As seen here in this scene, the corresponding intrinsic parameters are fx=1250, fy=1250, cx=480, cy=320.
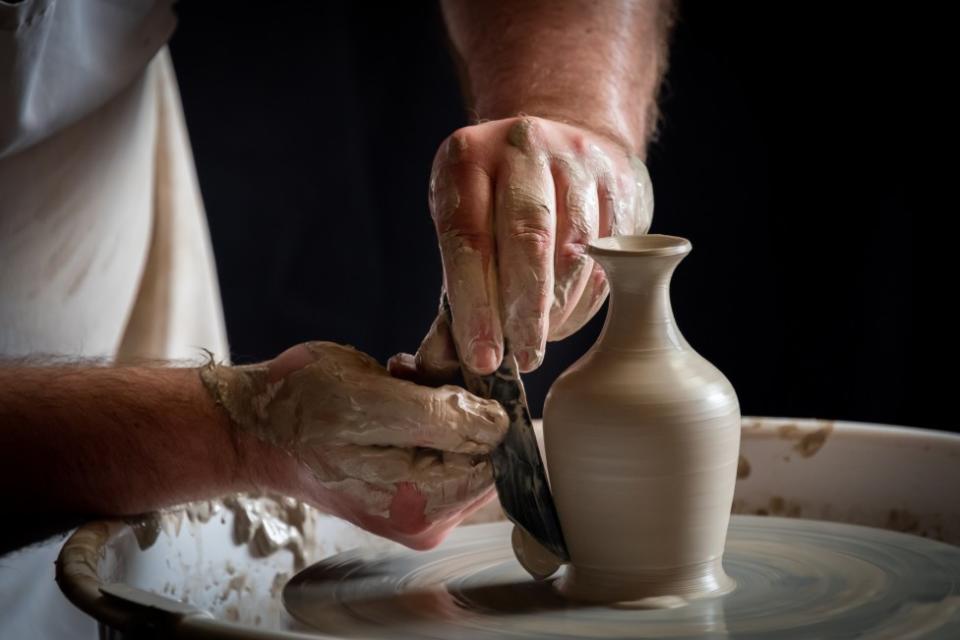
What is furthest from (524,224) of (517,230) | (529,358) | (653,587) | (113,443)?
(113,443)

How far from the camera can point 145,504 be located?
47.3 inches

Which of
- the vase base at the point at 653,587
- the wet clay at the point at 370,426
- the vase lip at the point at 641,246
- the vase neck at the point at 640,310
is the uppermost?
the vase lip at the point at 641,246

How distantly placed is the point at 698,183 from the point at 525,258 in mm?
1726

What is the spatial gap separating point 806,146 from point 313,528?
159 centimetres

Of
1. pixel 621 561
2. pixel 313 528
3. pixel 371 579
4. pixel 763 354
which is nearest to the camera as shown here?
pixel 621 561

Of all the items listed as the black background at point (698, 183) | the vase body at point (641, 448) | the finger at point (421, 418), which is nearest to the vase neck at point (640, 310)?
the vase body at point (641, 448)

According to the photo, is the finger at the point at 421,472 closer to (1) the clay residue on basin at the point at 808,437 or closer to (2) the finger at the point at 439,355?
(2) the finger at the point at 439,355

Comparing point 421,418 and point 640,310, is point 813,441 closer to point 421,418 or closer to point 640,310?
point 640,310

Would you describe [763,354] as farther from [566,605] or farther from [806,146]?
[566,605]

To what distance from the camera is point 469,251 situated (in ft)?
3.46

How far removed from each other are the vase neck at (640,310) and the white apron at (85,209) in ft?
1.92

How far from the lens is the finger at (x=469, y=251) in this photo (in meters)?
1.04

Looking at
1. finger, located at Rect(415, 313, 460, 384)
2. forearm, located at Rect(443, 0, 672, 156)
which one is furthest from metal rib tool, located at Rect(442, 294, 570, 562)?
forearm, located at Rect(443, 0, 672, 156)

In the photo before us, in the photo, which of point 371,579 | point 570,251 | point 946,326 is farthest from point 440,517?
point 946,326
